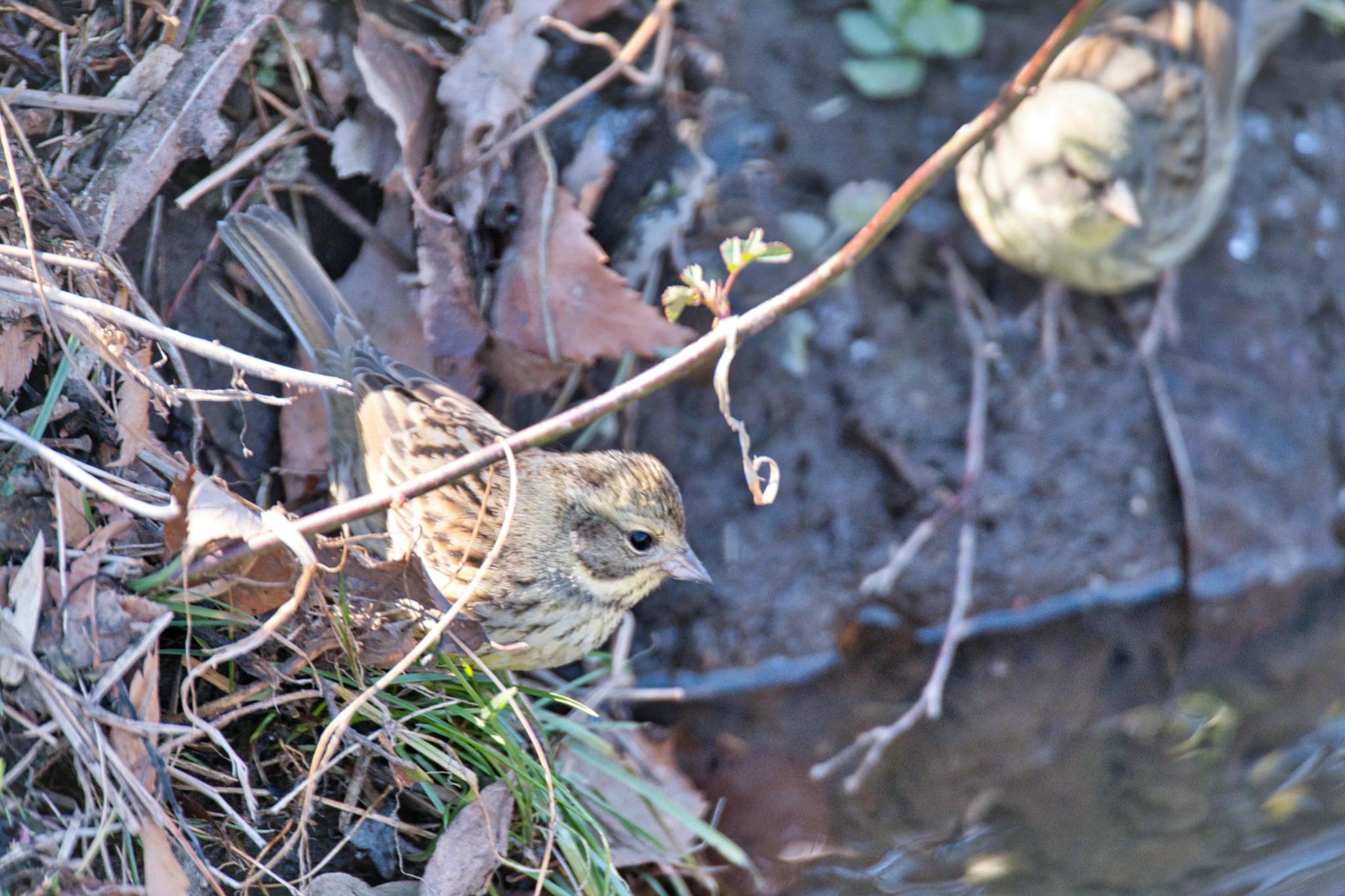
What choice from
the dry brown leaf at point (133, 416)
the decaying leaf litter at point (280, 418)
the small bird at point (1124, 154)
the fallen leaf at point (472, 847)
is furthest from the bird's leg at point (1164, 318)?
the dry brown leaf at point (133, 416)

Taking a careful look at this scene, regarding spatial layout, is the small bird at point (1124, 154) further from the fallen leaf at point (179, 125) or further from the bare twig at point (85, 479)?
the bare twig at point (85, 479)

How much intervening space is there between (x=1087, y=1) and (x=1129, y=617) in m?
2.96

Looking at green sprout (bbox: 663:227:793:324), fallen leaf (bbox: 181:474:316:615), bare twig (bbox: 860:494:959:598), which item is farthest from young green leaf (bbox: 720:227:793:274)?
bare twig (bbox: 860:494:959:598)

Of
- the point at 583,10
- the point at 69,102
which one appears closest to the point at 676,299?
the point at 69,102

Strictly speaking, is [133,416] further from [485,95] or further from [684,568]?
[485,95]

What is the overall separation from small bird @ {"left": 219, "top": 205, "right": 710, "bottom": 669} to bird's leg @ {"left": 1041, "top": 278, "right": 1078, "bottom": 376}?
2.06 metres

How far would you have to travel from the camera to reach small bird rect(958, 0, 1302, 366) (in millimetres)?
4543

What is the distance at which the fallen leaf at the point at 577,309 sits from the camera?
364 cm

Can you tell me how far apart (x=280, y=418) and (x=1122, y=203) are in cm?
300

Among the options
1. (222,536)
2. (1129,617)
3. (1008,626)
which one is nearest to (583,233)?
(222,536)

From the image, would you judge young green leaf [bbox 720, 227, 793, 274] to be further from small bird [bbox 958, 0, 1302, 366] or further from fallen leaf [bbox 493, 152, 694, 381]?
small bird [bbox 958, 0, 1302, 366]

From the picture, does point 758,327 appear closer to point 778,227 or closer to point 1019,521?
point 778,227

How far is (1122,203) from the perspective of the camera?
447cm

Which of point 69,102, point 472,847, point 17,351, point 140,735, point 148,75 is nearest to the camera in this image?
point 140,735
